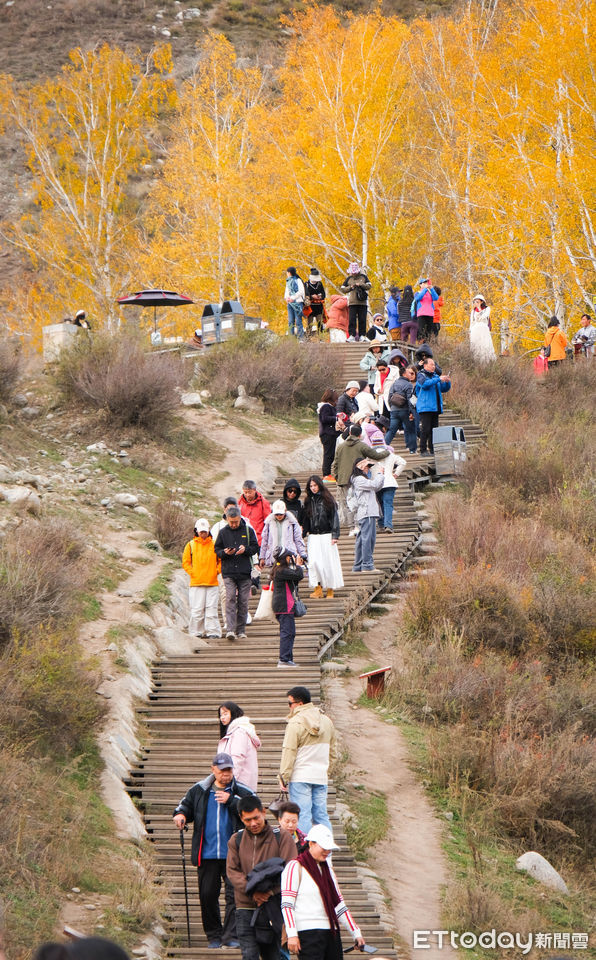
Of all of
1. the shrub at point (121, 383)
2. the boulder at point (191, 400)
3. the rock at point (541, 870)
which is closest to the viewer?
the rock at point (541, 870)

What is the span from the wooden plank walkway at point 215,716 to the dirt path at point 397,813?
0.46 metres

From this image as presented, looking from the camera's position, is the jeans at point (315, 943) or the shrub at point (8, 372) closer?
the jeans at point (315, 943)

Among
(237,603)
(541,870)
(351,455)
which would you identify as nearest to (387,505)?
(351,455)

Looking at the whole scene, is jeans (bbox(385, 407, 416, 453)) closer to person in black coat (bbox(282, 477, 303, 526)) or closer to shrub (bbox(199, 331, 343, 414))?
shrub (bbox(199, 331, 343, 414))

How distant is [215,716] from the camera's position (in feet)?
42.8

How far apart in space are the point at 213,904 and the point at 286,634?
4.87 meters

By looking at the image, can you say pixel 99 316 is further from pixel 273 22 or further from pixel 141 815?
pixel 273 22

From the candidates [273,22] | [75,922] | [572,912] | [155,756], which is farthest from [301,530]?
[273,22]

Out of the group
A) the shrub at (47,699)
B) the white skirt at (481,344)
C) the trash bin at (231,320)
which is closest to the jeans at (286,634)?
the shrub at (47,699)

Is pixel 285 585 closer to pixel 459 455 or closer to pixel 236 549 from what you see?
pixel 236 549

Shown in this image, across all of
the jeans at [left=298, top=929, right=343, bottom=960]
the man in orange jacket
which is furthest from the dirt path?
the jeans at [left=298, top=929, right=343, bottom=960]

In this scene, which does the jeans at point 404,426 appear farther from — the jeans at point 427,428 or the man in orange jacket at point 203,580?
the man in orange jacket at point 203,580

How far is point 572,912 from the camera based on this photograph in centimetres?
1118

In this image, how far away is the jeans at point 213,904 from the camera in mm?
8867
